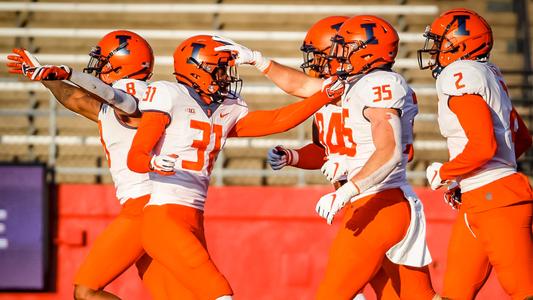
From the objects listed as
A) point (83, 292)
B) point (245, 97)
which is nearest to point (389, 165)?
point (83, 292)

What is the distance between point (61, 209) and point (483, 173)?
4062mm

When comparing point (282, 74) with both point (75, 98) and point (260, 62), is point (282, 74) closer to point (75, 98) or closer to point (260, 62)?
point (260, 62)

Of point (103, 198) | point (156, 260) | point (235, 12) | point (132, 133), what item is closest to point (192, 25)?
point (235, 12)

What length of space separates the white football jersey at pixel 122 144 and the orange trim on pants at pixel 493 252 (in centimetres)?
178

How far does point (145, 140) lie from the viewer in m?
6.07

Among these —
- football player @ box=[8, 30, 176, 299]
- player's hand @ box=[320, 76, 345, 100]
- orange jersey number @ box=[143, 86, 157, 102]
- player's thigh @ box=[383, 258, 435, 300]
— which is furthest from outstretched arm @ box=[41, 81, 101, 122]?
player's thigh @ box=[383, 258, 435, 300]

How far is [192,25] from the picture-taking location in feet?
35.2

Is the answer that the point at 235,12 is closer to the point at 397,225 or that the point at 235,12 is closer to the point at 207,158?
the point at 207,158

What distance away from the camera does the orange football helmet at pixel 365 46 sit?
603cm

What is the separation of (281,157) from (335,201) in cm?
128

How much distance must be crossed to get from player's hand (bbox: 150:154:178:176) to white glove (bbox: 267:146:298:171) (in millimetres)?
895

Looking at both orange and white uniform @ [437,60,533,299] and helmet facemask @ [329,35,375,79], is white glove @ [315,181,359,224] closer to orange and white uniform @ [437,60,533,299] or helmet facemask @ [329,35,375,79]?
orange and white uniform @ [437,60,533,299]

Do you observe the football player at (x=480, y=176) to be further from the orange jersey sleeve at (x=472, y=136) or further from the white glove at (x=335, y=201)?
the white glove at (x=335, y=201)

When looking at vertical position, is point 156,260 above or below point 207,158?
Answer: below
